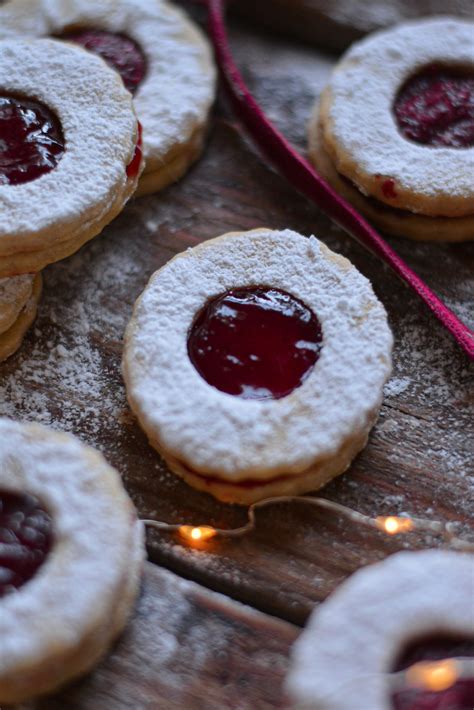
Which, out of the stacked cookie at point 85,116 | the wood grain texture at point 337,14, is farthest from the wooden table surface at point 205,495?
the wood grain texture at point 337,14

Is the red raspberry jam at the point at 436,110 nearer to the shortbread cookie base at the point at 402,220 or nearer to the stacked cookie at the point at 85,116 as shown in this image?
the shortbread cookie base at the point at 402,220

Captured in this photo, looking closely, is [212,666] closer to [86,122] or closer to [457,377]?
[457,377]

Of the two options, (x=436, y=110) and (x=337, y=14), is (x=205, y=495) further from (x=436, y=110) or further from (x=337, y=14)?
(x=337, y=14)

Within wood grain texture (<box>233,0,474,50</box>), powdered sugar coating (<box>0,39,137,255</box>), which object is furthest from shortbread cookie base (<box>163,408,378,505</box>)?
wood grain texture (<box>233,0,474,50</box>)

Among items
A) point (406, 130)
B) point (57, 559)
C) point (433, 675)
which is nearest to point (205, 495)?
point (57, 559)

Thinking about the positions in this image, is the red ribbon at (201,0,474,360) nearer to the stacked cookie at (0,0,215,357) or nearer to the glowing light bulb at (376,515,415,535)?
the stacked cookie at (0,0,215,357)
